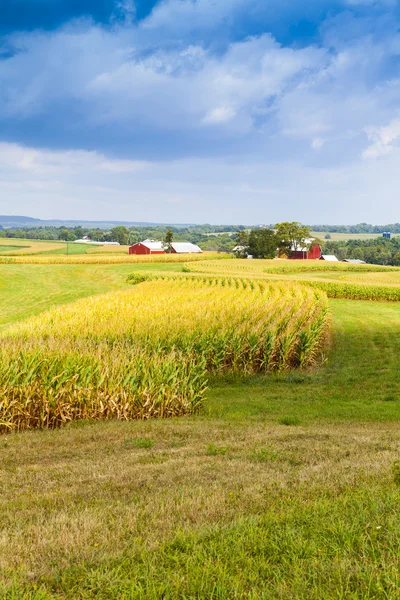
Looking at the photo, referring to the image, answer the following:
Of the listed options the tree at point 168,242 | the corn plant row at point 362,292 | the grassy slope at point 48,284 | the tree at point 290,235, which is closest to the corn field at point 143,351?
the grassy slope at point 48,284

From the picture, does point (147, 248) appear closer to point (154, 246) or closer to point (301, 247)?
point (154, 246)

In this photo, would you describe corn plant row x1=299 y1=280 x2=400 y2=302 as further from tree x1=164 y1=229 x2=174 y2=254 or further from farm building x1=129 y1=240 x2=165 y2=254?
tree x1=164 y1=229 x2=174 y2=254

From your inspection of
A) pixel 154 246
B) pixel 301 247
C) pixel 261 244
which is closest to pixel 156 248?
pixel 154 246

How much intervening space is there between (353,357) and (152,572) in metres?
15.4

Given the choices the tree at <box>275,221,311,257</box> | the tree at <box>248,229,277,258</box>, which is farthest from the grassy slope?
the tree at <box>275,221,311,257</box>

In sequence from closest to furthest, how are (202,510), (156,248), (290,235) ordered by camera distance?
(202,510) < (290,235) < (156,248)

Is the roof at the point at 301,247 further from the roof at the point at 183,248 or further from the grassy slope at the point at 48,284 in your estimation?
the grassy slope at the point at 48,284

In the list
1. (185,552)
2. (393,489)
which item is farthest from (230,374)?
(185,552)

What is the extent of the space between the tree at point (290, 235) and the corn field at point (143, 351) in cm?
9726

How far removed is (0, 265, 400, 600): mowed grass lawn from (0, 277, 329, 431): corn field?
80cm

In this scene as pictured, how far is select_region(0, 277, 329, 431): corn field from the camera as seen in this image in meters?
10.5

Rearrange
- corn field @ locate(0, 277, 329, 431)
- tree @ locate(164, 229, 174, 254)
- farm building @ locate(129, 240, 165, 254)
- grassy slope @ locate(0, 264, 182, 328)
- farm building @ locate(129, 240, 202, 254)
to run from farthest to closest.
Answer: tree @ locate(164, 229, 174, 254)
farm building @ locate(129, 240, 202, 254)
farm building @ locate(129, 240, 165, 254)
grassy slope @ locate(0, 264, 182, 328)
corn field @ locate(0, 277, 329, 431)

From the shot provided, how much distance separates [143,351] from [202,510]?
8074 mm

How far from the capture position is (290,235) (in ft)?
406
